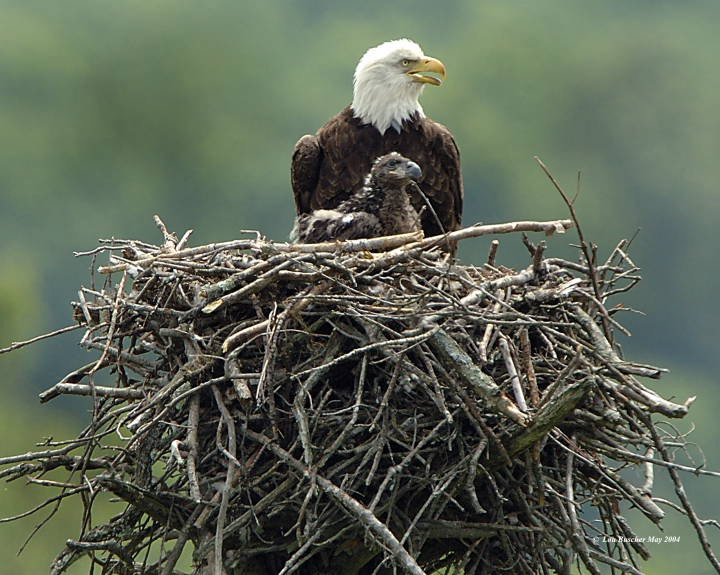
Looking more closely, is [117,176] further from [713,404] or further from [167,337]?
[167,337]

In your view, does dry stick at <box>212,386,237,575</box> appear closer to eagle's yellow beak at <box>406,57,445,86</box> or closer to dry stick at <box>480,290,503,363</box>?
dry stick at <box>480,290,503,363</box>

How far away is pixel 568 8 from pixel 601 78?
6201 millimetres

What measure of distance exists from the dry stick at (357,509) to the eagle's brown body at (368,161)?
231 cm

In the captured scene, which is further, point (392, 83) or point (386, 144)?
point (392, 83)

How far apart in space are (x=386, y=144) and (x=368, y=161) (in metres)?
0.12

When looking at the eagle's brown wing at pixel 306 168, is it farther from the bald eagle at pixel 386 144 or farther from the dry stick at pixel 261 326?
the dry stick at pixel 261 326

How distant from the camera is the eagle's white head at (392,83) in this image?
278 inches

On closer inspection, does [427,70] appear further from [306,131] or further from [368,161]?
[306,131]

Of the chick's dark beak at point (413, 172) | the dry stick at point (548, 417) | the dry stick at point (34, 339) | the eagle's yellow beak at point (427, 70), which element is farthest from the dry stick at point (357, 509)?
the eagle's yellow beak at point (427, 70)

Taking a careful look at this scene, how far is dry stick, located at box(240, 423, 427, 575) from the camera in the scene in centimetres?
456

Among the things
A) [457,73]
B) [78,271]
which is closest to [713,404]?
[78,271]

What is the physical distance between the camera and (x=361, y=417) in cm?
502

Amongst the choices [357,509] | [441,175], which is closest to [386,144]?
[441,175]

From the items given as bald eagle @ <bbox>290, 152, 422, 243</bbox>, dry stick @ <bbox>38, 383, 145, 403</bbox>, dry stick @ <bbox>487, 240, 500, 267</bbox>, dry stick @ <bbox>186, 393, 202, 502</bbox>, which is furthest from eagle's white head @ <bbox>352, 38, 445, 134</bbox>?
dry stick @ <bbox>186, 393, 202, 502</bbox>
